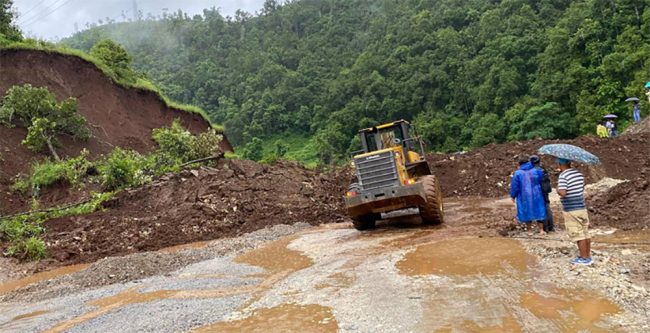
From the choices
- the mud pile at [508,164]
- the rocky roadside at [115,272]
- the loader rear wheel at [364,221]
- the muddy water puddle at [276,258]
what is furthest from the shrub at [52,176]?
the mud pile at [508,164]

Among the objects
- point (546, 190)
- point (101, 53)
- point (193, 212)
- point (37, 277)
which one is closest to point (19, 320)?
point (37, 277)

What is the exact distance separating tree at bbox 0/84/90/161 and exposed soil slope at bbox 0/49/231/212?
0.49m

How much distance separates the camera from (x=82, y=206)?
653 inches

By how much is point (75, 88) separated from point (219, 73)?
60169 mm

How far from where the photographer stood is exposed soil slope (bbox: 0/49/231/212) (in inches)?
883

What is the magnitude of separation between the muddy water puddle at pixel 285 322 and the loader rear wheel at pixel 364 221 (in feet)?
20.5

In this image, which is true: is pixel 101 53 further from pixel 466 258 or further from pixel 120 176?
pixel 466 258

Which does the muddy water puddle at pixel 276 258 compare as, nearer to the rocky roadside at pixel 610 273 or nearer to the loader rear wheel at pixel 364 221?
the loader rear wheel at pixel 364 221

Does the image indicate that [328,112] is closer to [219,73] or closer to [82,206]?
[219,73]

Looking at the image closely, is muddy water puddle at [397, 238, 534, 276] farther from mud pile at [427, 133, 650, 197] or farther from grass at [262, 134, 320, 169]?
grass at [262, 134, 320, 169]

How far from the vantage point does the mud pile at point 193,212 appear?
46.5ft

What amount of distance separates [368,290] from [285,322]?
1373 mm

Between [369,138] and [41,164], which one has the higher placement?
[41,164]

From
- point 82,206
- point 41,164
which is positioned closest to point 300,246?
point 82,206
